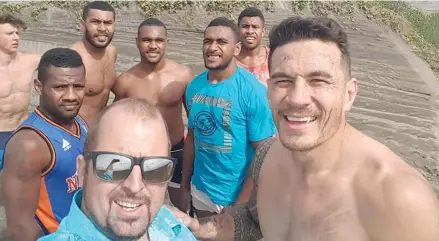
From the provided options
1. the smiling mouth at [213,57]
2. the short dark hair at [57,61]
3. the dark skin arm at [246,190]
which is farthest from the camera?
the smiling mouth at [213,57]

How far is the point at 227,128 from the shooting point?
139 inches

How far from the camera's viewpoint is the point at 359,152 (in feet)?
6.09

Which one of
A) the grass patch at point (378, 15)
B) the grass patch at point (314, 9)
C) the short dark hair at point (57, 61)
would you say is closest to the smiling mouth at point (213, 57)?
the short dark hair at point (57, 61)

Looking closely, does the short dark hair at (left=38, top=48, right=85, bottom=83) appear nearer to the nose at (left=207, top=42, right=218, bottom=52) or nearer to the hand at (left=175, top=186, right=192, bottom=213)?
the nose at (left=207, top=42, right=218, bottom=52)

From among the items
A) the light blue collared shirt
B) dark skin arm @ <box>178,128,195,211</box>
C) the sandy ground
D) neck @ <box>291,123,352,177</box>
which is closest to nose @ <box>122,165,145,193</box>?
the light blue collared shirt

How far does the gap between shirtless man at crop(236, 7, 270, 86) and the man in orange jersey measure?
2.40 meters

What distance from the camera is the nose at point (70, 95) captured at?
288 cm

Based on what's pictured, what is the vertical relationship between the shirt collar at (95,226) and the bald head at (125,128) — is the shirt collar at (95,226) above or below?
below

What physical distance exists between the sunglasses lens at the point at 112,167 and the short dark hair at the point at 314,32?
0.74m

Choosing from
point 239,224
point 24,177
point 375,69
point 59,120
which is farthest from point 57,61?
point 375,69

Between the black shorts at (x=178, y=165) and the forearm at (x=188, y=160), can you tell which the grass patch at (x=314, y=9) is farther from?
the forearm at (x=188, y=160)

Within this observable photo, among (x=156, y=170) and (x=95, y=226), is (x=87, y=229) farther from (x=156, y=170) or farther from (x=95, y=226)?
(x=156, y=170)

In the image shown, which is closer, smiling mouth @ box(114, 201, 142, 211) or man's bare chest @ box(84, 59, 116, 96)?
smiling mouth @ box(114, 201, 142, 211)

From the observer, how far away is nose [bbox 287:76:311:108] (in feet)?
5.74
